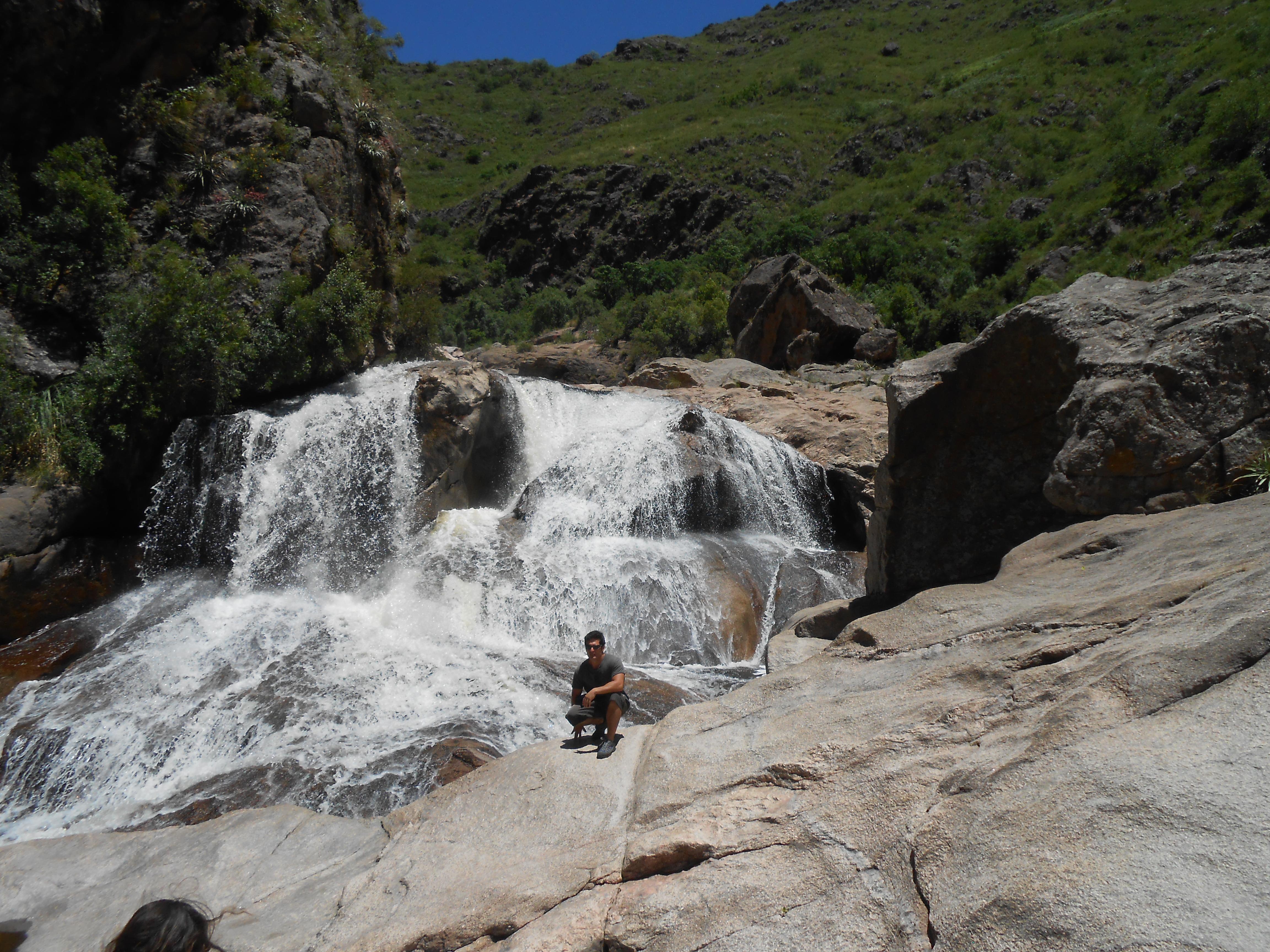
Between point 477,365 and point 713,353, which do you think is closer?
point 477,365

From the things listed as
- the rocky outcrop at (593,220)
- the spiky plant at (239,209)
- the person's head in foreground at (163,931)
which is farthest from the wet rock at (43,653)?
the rocky outcrop at (593,220)

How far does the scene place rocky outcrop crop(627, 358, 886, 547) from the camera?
48.8 ft

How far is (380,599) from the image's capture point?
11500 millimetres

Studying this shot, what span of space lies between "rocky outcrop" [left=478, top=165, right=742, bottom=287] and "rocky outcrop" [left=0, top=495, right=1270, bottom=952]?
48.0 m

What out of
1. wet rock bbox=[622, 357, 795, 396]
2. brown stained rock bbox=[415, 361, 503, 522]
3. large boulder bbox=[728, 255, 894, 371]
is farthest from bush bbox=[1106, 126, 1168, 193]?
brown stained rock bbox=[415, 361, 503, 522]

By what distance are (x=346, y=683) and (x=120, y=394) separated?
22.4 feet

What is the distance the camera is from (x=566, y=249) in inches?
2256

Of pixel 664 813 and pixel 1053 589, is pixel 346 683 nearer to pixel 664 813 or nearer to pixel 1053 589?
pixel 664 813

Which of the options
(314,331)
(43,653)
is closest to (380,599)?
(43,653)

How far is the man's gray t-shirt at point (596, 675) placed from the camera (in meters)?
5.61

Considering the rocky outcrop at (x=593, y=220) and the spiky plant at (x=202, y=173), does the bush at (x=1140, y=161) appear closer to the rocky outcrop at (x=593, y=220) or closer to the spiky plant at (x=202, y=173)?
the rocky outcrop at (x=593, y=220)

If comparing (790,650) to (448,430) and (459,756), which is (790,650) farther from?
(448,430)

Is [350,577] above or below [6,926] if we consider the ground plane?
above

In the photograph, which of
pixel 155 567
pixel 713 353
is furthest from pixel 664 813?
pixel 713 353
